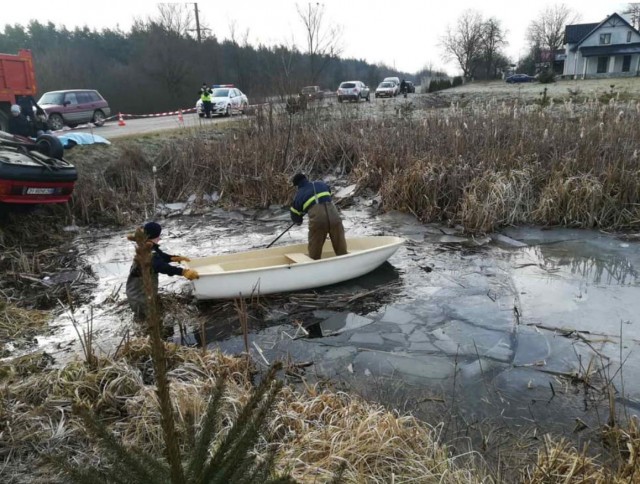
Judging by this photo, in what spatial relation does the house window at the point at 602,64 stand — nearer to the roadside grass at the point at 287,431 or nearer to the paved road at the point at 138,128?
the paved road at the point at 138,128

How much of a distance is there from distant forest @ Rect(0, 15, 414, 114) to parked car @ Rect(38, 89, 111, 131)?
920cm

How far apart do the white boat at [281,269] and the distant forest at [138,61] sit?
58.9 feet

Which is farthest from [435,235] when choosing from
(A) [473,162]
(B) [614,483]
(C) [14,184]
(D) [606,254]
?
(C) [14,184]

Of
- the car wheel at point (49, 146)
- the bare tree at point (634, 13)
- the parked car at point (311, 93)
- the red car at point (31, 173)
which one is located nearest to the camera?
the red car at point (31, 173)

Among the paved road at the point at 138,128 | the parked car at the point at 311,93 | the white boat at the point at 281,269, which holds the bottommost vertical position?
the white boat at the point at 281,269

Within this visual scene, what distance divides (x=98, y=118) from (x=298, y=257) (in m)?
17.5

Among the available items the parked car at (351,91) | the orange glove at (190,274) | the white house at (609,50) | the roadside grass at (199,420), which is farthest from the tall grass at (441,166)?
the white house at (609,50)

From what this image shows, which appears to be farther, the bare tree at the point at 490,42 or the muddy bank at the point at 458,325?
the bare tree at the point at 490,42

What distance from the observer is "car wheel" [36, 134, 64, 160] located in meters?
9.46

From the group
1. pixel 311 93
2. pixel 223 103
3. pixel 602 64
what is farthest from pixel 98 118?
pixel 602 64

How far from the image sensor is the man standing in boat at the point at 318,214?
22.8 ft

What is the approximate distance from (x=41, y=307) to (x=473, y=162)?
852cm

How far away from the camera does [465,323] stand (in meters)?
5.89

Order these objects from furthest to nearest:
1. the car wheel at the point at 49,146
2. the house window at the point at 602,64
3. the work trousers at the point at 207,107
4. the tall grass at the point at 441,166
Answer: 1. the house window at the point at 602,64
2. the work trousers at the point at 207,107
3. the car wheel at the point at 49,146
4. the tall grass at the point at 441,166
